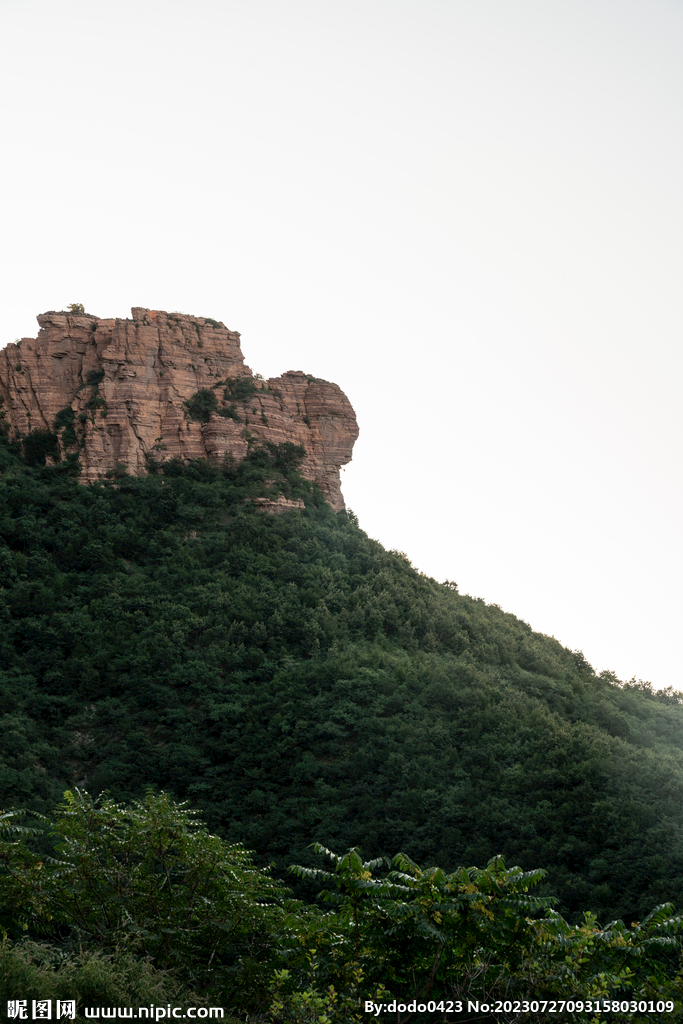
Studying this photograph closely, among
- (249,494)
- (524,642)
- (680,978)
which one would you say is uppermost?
(249,494)

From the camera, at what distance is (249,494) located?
1598 inches

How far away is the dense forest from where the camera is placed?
2189cm

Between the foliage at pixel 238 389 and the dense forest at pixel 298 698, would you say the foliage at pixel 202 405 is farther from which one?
the dense forest at pixel 298 698

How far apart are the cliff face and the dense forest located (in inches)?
55.0

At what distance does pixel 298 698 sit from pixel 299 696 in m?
0.10

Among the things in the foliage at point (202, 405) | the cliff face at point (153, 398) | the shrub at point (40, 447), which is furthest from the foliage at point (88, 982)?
the foliage at point (202, 405)

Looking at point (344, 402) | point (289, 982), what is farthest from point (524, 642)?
point (289, 982)

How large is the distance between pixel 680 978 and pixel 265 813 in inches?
708

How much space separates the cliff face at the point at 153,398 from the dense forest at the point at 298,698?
140 centimetres

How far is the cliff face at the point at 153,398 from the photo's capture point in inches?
1610

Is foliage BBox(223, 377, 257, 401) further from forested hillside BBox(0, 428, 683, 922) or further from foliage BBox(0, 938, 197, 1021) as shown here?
foliage BBox(0, 938, 197, 1021)

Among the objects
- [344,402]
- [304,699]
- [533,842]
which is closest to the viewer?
[533,842]

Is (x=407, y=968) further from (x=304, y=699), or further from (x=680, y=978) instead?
(x=304, y=699)

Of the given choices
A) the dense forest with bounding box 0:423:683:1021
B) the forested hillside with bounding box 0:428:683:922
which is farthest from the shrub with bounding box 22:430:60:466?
the forested hillside with bounding box 0:428:683:922
